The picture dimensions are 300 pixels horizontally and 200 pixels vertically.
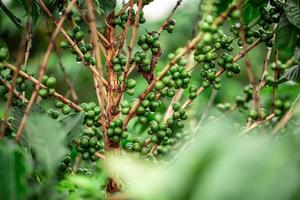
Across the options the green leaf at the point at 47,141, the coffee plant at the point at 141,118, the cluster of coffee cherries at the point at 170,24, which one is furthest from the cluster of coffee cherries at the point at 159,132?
the green leaf at the point at 47,141

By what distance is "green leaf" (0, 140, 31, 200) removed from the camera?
0.69m

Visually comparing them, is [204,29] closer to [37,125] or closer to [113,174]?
[37,125]

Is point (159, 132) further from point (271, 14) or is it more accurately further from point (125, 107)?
point (271, 14)

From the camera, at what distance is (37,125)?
2.65 ft

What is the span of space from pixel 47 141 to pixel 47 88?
44 cm

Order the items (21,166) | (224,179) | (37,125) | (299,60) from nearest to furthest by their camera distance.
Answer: (224,179), (21,166), (37,125), (299,60)

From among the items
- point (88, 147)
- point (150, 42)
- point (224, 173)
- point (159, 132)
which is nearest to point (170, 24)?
point (150, 42)

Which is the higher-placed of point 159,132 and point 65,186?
point 159,132

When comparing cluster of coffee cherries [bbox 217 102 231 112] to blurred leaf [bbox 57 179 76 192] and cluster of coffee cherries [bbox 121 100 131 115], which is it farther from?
blurred leaf [bbox 57 179 76 192]

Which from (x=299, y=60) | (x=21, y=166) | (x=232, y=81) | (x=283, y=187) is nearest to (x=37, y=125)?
(x=21, y=166)

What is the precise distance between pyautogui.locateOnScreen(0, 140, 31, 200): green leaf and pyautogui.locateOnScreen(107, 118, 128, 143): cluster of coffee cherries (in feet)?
1.69

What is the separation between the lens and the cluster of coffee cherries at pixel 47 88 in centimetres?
118

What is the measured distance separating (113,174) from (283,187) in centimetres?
71

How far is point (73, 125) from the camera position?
3.62ft
